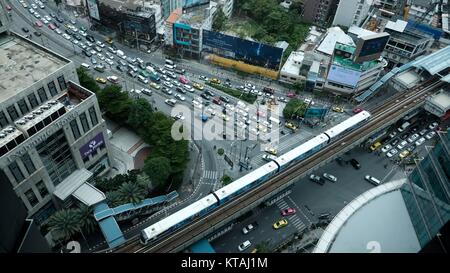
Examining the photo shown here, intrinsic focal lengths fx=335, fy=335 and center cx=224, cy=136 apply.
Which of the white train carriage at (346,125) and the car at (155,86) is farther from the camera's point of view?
the car at (155,86)

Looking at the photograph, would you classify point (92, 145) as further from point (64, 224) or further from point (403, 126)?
point (403, 126)

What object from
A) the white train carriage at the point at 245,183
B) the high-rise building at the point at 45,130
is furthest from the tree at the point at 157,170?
the white train carriage at the point at 245,183

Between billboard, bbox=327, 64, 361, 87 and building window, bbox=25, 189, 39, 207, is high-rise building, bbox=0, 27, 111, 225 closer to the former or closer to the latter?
building window, bbox=25, 189, 39, 207

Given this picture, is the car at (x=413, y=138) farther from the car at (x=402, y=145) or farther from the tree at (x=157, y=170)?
the tree at (x=157, y=170)

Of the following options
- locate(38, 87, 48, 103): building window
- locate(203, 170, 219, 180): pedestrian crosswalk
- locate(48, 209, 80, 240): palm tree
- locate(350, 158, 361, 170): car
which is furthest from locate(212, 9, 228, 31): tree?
locate(48, 209, 80, 240): palm tree

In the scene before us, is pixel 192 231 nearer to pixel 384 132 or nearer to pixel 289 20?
pixel 384 132

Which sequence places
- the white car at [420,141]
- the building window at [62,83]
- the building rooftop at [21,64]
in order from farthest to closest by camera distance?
the white car at [420,141] < the building window at [62,83] < the building rooftop at [21,64]

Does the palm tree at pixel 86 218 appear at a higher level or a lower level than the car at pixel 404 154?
higher
